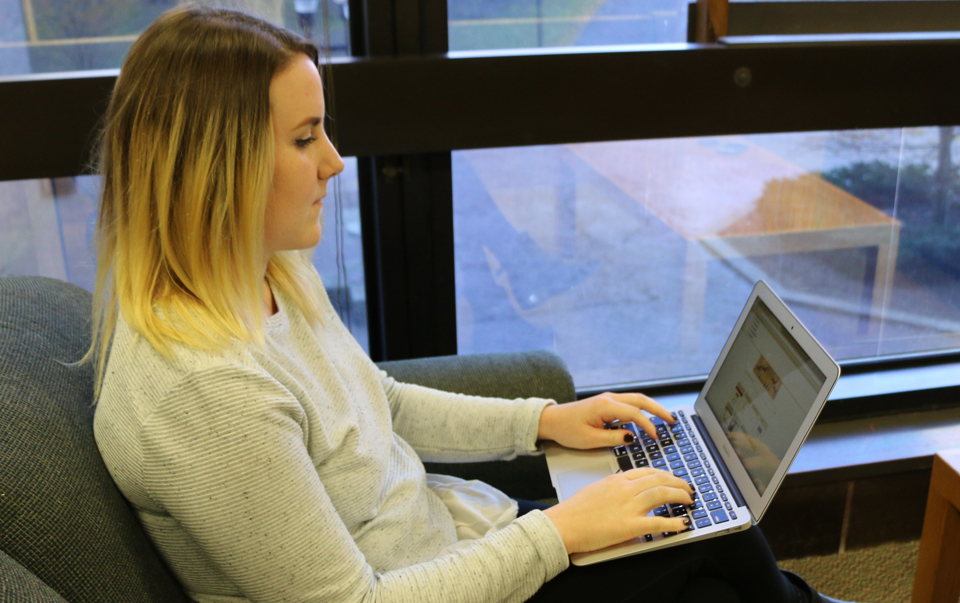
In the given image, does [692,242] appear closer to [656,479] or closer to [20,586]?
[656,479]

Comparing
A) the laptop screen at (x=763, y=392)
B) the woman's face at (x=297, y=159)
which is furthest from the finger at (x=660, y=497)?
the woman's face at (x=297, y=159)

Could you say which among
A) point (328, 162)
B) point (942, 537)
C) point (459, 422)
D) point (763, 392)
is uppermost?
point (328, 162)

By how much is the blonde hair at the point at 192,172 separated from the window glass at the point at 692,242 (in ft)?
2.88

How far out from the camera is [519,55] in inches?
59.2

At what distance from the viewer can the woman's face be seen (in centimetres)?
91

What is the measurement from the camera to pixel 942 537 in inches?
45.1

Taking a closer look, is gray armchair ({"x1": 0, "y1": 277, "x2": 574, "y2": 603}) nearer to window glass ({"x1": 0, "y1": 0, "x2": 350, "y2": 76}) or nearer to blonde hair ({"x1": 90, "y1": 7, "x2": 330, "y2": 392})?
blonde hair ({"x1": 90, "y1": 7, "x2": 330, "y2": 392})

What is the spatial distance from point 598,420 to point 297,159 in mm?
582

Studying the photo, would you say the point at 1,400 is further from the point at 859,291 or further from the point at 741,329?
the point at 859,291

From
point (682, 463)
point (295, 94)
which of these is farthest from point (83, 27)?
point (682, 463)

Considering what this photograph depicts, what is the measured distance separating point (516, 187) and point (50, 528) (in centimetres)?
121

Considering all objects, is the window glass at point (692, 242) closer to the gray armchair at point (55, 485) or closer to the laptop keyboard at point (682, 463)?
the laptop keyboard at point (682, 463)

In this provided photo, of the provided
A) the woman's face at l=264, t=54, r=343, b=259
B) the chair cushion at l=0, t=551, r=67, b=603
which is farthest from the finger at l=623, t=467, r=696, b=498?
the chair cushion at l=0, t=551, r=67, b=603

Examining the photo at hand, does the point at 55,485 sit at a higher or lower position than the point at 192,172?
lower
